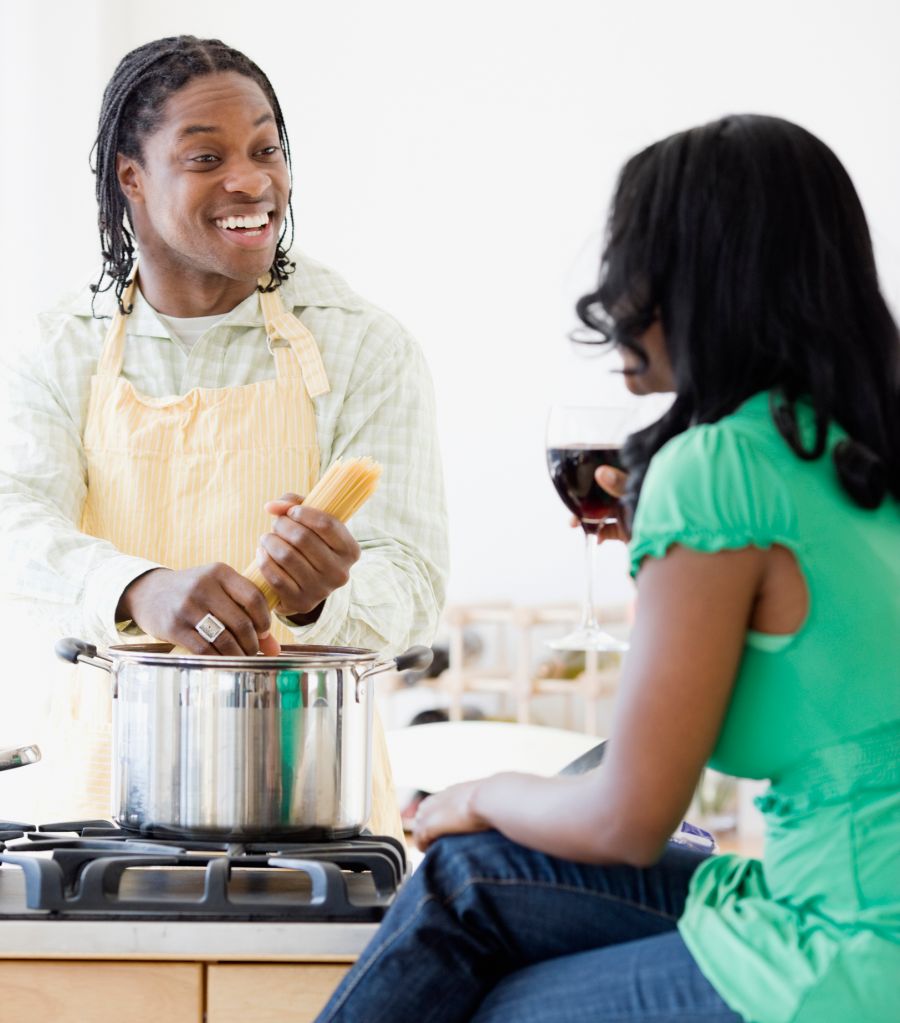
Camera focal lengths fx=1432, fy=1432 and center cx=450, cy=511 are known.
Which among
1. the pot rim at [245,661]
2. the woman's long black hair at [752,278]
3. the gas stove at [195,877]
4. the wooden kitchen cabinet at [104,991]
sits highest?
the woman's long black hair at [752,278]

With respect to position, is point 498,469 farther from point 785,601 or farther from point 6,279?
point 785,601

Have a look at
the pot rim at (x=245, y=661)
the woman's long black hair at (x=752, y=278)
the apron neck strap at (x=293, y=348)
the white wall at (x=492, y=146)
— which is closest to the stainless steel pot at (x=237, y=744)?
the pot rim at (x=245, y=661)

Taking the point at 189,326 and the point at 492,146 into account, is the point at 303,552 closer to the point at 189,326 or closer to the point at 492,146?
the point at 189,326

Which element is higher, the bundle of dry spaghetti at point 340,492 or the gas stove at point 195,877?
the bundle of dry spaghetti at point 340,492

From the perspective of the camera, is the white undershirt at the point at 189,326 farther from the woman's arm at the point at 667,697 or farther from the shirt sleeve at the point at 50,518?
the woman's arm at the point at 667,697

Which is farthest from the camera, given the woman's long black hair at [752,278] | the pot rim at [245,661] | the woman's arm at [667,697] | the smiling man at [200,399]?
the smiling man at [200,399]

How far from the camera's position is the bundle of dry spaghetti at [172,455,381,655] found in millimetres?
1445

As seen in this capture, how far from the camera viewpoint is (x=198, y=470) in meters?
1.81

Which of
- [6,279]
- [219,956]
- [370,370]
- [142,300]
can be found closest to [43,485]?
[142,300]

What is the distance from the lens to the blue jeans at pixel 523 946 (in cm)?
97

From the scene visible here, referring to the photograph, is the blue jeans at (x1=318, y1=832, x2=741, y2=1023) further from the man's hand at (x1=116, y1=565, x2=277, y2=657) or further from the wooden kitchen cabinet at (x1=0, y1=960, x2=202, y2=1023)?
the man's hand at (x1=116, y1=565, x2=277, y2=657)

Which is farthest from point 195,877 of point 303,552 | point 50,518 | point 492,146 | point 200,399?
point 492,146

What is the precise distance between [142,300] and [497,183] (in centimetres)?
270

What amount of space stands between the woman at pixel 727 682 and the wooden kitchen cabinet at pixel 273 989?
104 mm
